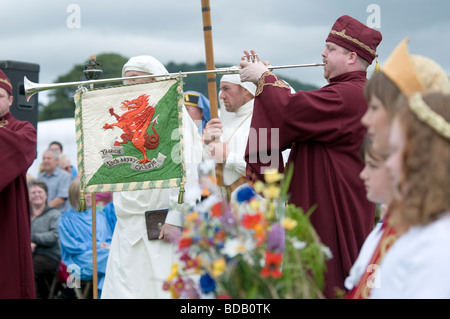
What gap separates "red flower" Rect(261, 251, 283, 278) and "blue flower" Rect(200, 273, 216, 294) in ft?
0.69

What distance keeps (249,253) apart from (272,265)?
93 millimetres

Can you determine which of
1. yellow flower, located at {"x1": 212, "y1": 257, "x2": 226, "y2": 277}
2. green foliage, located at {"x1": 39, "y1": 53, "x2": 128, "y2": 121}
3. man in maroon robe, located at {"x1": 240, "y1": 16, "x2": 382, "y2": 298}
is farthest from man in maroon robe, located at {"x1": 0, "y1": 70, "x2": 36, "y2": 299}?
green foliage, located at {"x1": 39, "y1": 53, "x2": 128, "y2": 121}

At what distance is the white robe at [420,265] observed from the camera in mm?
1908

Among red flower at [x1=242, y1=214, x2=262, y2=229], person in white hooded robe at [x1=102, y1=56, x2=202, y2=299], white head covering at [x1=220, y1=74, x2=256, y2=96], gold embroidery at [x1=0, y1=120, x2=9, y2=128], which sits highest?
white head covering at [x1=220, y1=74, x2=256, y2=96]

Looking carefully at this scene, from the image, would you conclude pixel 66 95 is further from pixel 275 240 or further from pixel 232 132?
pixel 275 240

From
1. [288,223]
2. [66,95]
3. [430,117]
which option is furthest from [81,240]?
[66,95]

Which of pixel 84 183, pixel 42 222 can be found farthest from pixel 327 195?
pixel 42 222

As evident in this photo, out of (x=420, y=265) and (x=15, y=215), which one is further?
(x=15, y=215)

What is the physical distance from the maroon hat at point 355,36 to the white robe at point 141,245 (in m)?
1.52

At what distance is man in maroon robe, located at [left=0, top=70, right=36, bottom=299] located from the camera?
5547 millimetres

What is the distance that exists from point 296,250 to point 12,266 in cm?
379

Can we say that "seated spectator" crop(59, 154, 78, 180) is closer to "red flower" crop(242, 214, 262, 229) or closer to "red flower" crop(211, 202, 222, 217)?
"red flower" crop(211, 202, 222, 217)

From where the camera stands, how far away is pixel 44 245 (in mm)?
9047
